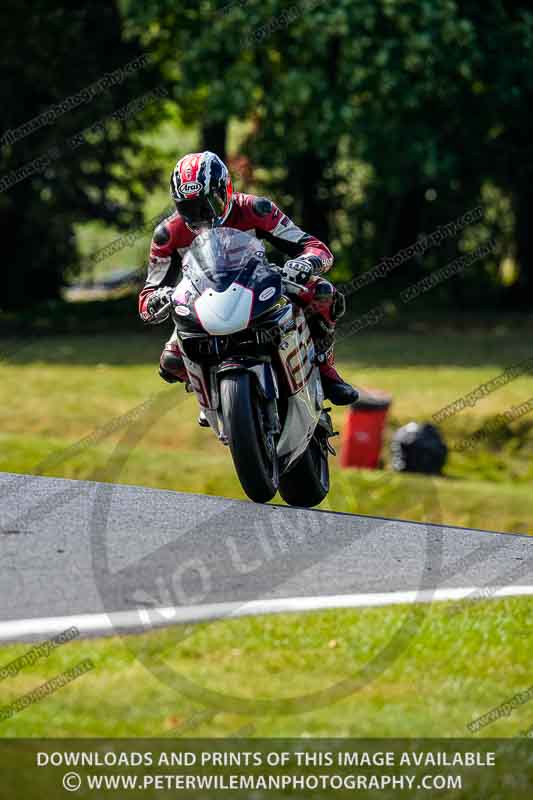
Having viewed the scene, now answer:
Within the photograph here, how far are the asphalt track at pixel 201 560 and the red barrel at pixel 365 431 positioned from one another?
731 cm

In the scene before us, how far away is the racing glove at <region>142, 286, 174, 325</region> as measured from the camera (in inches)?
282

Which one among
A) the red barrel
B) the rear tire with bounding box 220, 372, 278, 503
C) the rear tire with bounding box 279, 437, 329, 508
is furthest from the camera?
the red barrel

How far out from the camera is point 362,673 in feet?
Result: 16.8

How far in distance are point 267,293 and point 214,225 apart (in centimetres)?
51

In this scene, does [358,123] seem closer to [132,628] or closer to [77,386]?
[77,386]

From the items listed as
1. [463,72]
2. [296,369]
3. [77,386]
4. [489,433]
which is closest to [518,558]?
[296,369]

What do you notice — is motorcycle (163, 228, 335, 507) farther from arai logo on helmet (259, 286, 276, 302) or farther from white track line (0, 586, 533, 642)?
white track line (0, 586, 533, 642)

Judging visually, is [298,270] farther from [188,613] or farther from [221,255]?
[188,613]

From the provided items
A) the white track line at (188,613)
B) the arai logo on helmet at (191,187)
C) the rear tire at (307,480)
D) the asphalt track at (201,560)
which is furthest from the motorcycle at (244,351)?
the white track line at (188,613)

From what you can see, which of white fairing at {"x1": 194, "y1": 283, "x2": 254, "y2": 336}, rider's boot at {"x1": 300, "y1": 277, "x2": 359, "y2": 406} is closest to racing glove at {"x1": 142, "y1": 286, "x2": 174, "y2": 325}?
white fairing at {"x1": 194, "y1": 283, "x2": 254, "y2": 336}

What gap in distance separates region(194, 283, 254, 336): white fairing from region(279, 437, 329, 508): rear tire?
138 centimetres

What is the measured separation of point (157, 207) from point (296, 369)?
22658 mm

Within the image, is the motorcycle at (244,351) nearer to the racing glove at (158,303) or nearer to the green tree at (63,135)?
the racing glove at (158,303)

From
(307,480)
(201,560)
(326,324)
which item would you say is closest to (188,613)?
(201,560)
